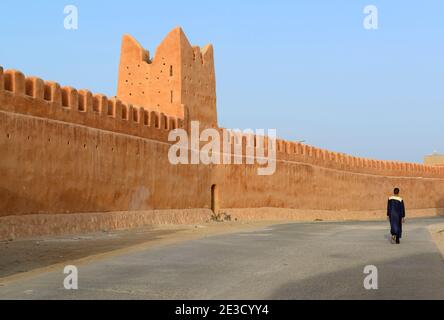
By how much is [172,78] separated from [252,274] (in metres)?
18.9

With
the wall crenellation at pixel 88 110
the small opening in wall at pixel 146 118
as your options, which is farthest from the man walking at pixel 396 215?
the small opening in wall at pixel 146 118

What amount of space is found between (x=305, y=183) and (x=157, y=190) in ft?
39.8

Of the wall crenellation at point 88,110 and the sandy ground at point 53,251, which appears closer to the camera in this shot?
the sandy ground at point 53,251

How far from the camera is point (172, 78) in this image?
25.3 m

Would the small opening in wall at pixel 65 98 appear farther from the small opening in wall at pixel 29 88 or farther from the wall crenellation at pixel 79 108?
the small opening in wall at pixel 29 88

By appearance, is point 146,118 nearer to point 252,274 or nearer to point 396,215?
point 396,215

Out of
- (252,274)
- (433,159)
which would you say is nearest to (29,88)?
(252,274)

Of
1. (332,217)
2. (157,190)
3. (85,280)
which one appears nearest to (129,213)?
(157,190)

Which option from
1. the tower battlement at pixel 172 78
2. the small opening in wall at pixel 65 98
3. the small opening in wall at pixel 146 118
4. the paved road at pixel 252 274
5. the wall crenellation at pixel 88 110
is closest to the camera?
the paved road at pixel 252 274

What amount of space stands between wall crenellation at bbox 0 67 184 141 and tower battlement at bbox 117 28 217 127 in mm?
3233

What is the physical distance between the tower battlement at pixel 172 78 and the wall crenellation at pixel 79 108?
3.23 metres

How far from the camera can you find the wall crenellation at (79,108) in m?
14.3

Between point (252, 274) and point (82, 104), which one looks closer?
point (252, 274)

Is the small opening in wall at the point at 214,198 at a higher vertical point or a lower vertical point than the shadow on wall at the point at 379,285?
higher
